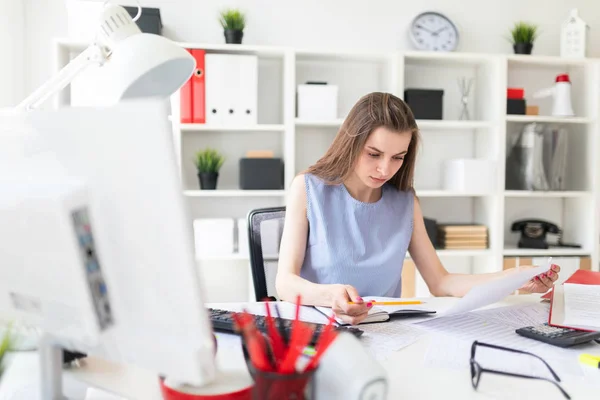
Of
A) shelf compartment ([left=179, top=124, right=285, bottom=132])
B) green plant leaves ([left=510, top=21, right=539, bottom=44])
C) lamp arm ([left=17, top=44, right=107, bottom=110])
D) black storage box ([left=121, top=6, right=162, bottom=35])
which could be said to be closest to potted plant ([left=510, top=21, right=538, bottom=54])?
green plant leaves ([left=510, top=21, right=539, bottom=44])

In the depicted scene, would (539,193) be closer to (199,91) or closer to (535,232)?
(535,232)

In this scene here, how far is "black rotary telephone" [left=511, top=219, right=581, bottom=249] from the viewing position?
3086 millimetres

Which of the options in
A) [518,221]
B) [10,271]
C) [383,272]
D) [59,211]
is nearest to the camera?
[59,211]

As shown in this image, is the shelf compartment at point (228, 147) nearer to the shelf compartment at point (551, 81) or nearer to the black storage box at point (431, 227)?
the black storage box at point (431, 227)

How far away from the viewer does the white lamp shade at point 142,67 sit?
93 centimetres

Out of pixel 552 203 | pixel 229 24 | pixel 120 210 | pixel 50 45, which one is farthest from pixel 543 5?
pixel 120 210

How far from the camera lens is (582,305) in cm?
133

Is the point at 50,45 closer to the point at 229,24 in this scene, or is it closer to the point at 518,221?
the point at 229,24

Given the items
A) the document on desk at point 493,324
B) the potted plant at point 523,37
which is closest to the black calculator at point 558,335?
the document on desk at point 493,324

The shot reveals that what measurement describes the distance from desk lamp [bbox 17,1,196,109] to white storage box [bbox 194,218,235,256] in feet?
5.63

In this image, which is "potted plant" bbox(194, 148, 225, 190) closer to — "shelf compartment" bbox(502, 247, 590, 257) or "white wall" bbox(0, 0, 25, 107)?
"white wall" bbox(0, 0, 25, 107)

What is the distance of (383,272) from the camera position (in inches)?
66.5

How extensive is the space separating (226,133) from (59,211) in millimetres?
2541

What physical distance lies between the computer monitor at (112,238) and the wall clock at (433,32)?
2.72m
